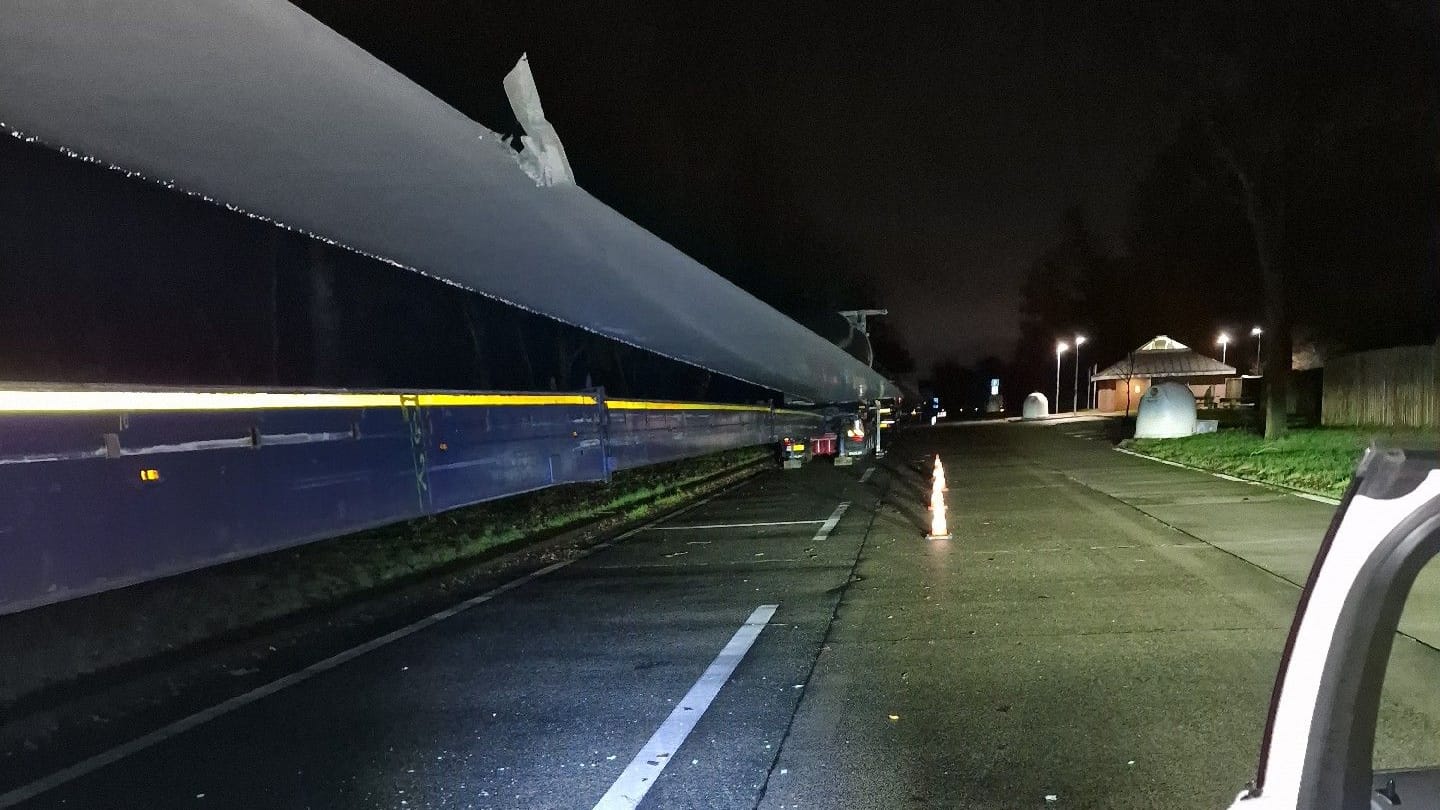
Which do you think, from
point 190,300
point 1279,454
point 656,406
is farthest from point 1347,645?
point 1279,454

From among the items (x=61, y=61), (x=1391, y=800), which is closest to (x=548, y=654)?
(x=61, y=61)

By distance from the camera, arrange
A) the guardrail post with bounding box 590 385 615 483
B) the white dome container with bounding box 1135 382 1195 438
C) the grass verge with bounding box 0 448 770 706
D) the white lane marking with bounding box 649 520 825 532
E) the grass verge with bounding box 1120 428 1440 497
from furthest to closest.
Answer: the white dome container with bounding box 1135 382 1195 438, the guardrail post with bounding box 590 385 615 483, the grass verge with bounding box 1120 428 1440 497, the white lane marking with bounding box 649 520 825 532, the grass verge with bounding box 0 448 770 706

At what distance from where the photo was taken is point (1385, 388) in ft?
80.7

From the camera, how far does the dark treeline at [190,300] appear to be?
8211 mm

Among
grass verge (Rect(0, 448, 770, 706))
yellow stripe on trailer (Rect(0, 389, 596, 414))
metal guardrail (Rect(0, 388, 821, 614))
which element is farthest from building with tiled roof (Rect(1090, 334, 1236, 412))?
yellow stripe on trailer (Rect(0, 389, 596, 414))

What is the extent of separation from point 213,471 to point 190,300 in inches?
143

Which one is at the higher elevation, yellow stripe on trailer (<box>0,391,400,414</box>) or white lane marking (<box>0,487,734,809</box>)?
yellow stripe on trailer (<box>0,391,400,414</box>)

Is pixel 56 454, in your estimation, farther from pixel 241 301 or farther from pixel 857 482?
pixel 857 482

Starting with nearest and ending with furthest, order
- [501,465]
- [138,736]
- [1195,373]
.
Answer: [138,736] → [501,465] → [1195,373]

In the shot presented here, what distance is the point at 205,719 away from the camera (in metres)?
5.73

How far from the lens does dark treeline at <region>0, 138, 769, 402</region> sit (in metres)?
8.21

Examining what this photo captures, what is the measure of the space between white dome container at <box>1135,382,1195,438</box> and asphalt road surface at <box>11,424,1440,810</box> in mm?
17689

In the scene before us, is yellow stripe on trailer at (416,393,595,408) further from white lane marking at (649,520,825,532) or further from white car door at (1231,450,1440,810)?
white car door at (1231,450,1440,810)

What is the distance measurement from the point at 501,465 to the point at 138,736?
22.1 feet
